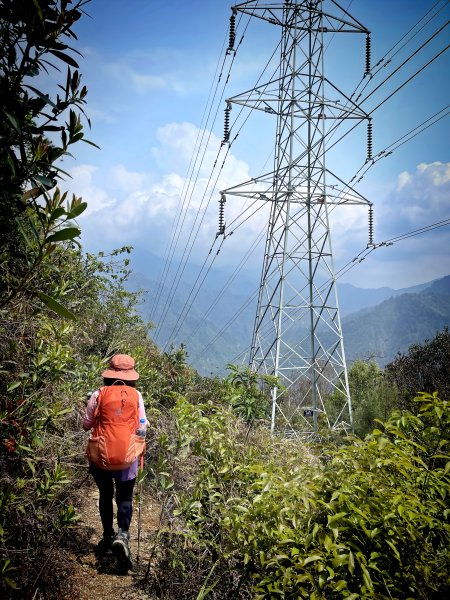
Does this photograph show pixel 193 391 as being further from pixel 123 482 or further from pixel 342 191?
pixel 342 191

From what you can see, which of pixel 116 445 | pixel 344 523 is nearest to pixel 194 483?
pixel 116 445

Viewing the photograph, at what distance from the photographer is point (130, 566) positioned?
3.58 metres

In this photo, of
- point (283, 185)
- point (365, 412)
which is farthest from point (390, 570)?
point (365, 412)

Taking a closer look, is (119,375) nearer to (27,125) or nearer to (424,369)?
(27,125)

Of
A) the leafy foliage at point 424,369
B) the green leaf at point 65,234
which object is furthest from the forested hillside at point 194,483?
the leafy foliage at point 424,369

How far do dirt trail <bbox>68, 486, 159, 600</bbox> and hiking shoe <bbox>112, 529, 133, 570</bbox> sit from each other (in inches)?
3.5

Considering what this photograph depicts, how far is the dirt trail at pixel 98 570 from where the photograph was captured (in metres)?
3.27

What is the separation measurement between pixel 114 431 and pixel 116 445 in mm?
124

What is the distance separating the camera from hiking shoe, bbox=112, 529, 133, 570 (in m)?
3.52

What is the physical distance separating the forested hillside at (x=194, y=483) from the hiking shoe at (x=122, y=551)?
16 cm

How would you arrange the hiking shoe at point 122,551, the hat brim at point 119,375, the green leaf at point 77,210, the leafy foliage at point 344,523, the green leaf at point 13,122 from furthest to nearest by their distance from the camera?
the hat brim at point 119,375
the hiking shoe at point 122,551
the green leaf at point 77,210
the leafy foliage at point 344,523
the green leaf at point 13,122

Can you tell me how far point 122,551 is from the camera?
3.53 metres

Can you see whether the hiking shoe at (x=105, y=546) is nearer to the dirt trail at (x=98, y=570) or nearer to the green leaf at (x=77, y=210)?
the dirt trail at (x=98, y=570)

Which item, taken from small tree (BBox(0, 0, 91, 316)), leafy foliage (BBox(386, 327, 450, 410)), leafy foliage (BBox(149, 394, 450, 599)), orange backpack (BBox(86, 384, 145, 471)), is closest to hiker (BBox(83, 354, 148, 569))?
orange backpack (BBox(86, 384, 145, 471))
